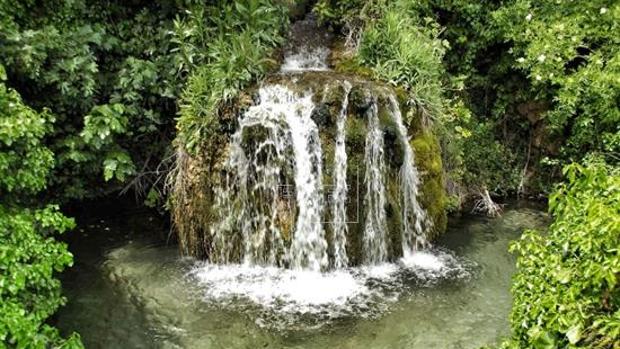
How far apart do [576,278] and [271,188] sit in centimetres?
434

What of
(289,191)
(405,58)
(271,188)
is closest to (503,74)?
(405,58)

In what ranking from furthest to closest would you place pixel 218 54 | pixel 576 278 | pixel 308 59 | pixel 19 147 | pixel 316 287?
pixel 308 59
pixel 218 54
pixel 316 287
pixel 19 147
pixel 576 278

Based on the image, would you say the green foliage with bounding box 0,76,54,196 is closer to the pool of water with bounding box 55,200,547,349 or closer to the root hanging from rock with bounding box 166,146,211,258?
the pool of water with bounding box 55,200,547,349

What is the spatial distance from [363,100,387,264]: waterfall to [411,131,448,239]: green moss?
73cm

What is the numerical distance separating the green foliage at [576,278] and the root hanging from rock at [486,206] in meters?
5.33

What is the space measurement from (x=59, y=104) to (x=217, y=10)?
2.68 metres

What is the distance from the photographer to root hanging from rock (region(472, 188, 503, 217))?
805 cm

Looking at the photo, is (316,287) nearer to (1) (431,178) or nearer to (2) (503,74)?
(1) (431,178)

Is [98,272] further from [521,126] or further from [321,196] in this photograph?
[521,126]

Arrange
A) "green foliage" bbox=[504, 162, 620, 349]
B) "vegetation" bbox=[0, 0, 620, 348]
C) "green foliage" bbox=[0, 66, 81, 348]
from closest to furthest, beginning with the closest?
"green foliage" bbox=[504, 162, 620, 349]
"green foliage" bbox=[0, 66, 81, 348]
"vegetation" bbox=[0, 0, 620, 348]

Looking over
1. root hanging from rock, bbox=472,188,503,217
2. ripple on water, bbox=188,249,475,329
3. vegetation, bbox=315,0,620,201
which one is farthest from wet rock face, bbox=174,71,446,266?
root hanging from rock, bbox=472,188,503,217

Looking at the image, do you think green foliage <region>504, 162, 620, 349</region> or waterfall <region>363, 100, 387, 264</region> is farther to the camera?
waterfall <region>363, 100, 387, 264</region>

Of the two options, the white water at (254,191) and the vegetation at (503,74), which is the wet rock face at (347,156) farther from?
the vegetation at (503,74)

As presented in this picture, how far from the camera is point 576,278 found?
94.1 inches
